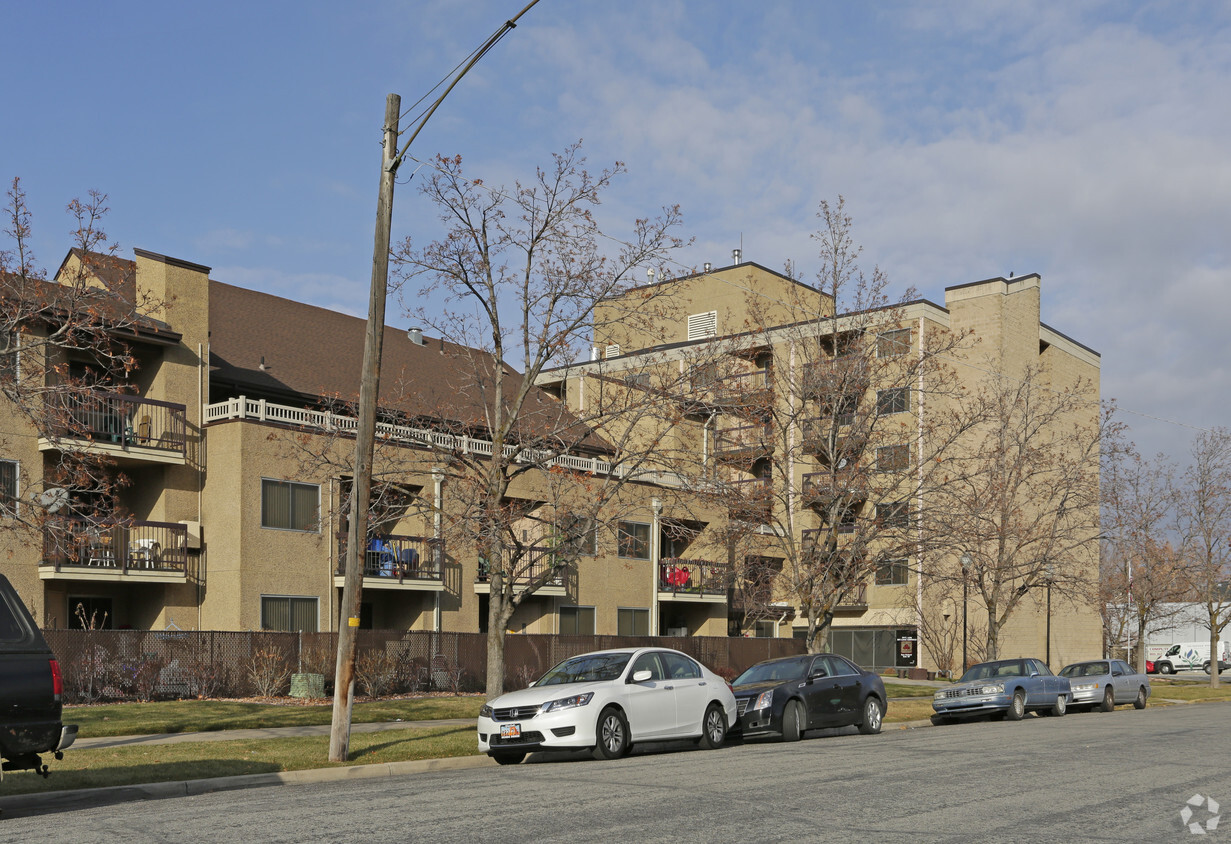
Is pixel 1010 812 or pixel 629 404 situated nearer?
pixel 1010 812

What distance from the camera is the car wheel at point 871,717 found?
21938 mm

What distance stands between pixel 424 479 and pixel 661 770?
21434 millimetres

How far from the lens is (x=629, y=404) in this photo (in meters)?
24.2

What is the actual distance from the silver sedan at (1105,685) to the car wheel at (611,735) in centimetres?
1894

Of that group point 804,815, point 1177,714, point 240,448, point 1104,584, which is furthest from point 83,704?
point 1104,584

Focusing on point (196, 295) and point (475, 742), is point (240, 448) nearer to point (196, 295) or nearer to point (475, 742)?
point (196, 295)

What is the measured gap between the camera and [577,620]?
1577 inches

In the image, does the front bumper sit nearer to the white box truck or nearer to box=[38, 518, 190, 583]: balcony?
box=[38, 518, 190, 583]: balcony

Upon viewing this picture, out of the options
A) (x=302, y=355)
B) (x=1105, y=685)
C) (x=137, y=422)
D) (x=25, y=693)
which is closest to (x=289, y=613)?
(x=137, y=422)

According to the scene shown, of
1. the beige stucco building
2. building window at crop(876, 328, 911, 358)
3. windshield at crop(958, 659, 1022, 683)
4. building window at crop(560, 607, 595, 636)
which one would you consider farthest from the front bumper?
building window at crop(560, 607, 595, 636)

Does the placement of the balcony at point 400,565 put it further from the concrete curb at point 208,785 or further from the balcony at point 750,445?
the concrete curb at point 208,785

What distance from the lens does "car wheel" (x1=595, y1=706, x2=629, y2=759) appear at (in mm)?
15945

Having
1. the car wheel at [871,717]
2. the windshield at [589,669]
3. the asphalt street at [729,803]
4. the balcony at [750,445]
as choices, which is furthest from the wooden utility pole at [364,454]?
the balcony at [750,445]

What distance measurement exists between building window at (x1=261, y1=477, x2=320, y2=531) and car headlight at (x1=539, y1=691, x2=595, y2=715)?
57.3ft
